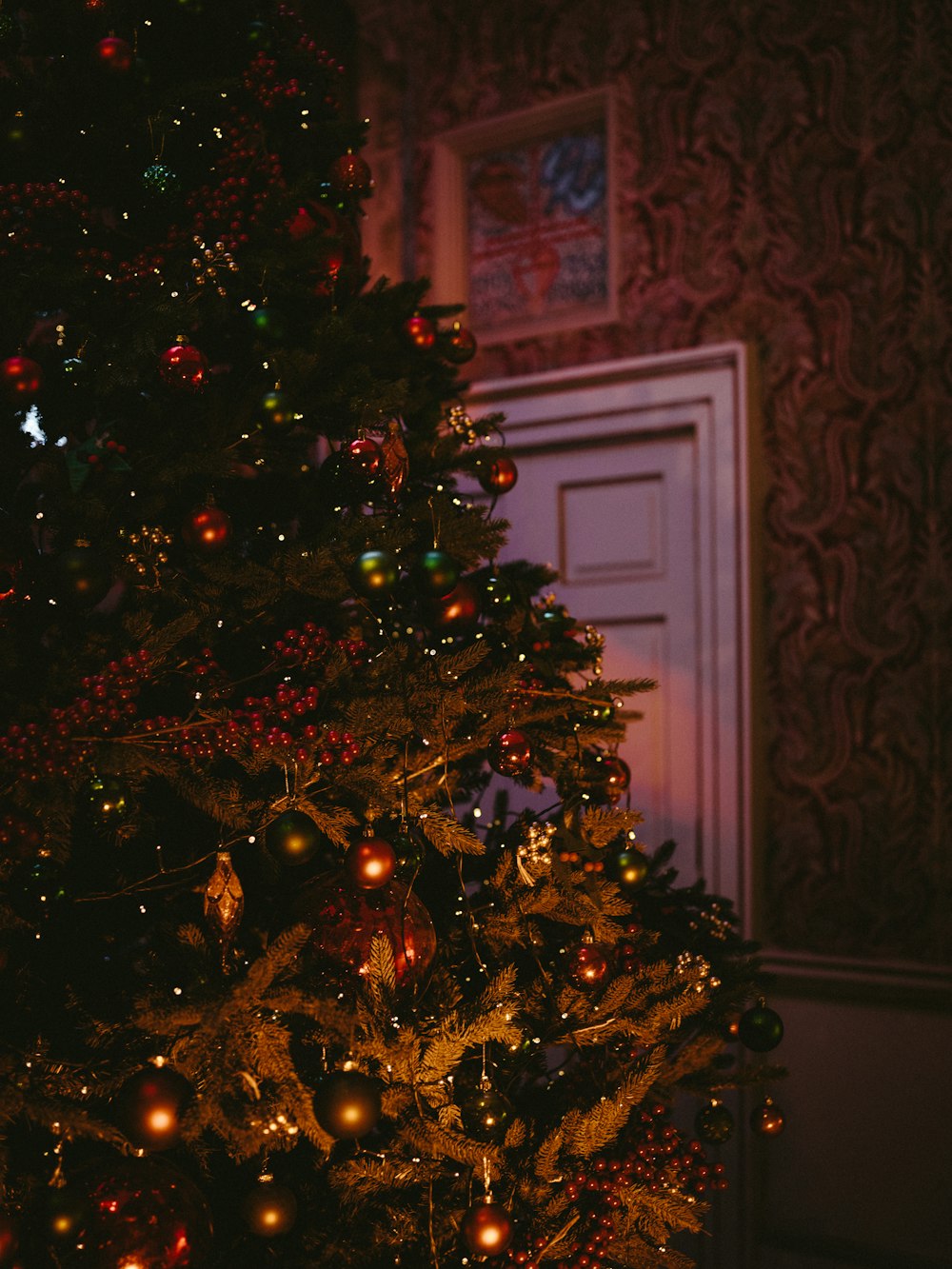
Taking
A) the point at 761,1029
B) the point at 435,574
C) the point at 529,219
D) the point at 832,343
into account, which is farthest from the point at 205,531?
the point at 529,219

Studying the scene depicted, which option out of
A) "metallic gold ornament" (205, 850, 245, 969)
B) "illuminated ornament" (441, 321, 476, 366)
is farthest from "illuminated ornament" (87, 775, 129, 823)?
"illuminated ornament" (441, 321, 476, 366)

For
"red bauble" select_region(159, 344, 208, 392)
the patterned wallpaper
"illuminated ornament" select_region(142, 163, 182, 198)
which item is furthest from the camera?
the patterned wallpaper

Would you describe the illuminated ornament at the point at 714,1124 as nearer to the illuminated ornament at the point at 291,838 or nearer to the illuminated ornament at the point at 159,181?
the illuminated ornament at the point at 291,838

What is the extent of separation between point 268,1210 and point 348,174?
1.13 meters

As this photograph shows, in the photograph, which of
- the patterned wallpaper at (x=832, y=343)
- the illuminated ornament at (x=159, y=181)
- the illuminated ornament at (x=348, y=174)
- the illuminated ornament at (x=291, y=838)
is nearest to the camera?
the illuminated ornament at (x=291, y=838)

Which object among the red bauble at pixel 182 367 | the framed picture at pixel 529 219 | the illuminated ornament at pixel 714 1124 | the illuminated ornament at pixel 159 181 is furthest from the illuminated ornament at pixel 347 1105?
the framed picture at pixel 529 219

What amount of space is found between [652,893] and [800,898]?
104cm

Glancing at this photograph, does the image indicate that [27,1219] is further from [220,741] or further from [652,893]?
[652,893]

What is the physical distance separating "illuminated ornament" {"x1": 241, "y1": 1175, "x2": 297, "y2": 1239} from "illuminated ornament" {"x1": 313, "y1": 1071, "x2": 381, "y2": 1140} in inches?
3.3

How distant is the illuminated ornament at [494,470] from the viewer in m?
1.24

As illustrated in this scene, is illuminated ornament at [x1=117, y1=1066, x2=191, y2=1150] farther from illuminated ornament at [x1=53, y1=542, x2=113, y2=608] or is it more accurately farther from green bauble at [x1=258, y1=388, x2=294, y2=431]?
green bauble at [x1=258, y1=388, x2=294, y2=431]

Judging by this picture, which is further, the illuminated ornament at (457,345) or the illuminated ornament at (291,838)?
the illuminated ornament at (457,345)

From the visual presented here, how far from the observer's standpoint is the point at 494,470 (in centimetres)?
124

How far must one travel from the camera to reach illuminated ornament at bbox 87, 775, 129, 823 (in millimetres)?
891
